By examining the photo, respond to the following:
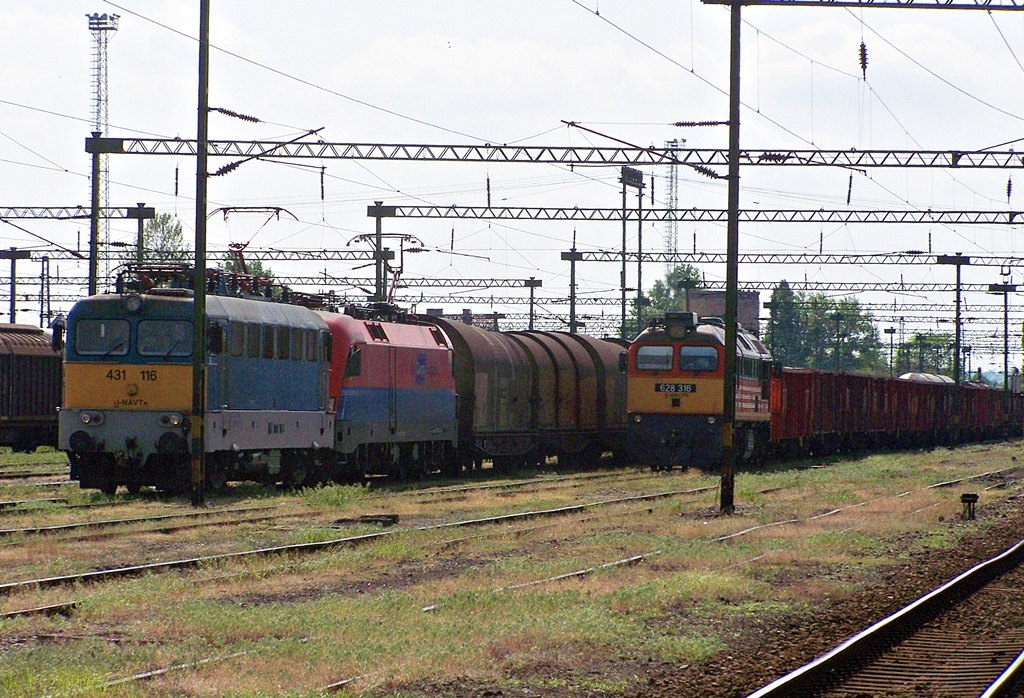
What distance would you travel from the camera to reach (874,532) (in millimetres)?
20609

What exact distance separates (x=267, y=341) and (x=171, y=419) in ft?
8.86

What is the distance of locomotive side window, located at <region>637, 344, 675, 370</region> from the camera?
3491 centimetres

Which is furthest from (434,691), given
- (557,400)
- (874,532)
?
(557,400)

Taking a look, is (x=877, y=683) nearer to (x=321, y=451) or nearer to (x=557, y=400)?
(x=321, y=451)

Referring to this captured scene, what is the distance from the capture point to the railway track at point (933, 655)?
381 inches

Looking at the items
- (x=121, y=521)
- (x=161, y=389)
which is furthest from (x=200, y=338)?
(x=121, y=521)

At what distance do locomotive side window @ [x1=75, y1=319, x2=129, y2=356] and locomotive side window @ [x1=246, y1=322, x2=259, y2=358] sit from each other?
2.13 metres

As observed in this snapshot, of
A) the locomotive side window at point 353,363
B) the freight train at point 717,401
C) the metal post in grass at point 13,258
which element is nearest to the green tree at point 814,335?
the freight train at point 717,401

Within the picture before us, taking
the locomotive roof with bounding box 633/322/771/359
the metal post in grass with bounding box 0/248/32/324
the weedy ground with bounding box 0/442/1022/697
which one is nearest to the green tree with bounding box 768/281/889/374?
the metal post in grass with bounding box 0/248/32/324

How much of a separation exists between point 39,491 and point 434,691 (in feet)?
60.2

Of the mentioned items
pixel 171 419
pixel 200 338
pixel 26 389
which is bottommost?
pixel 171 419

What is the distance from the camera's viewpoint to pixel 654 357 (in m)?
35.1

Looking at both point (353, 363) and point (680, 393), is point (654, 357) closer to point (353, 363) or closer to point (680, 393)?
point (680, 393)

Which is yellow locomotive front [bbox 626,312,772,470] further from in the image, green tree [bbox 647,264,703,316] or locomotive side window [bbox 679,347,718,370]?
green tree [bbox 647,264,703,316]
